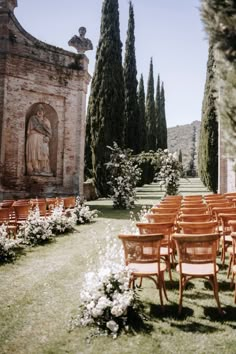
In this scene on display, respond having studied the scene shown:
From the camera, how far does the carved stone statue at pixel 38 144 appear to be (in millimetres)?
14961

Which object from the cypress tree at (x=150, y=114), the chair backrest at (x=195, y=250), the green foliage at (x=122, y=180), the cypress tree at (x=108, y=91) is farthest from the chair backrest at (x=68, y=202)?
the cypress tree at (x=150, y=114)

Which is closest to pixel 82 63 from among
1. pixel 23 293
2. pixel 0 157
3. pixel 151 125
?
pixel 0 157

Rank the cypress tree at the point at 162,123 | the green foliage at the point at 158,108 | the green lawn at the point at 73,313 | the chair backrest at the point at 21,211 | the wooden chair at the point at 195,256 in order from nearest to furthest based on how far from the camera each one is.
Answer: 1. the green lawn at the point at 73,313
2. the wooden chair at the point at 195,256
3. the chair backrest at the point at 21,211
4. the green foliage at the point at 158,108
5. the cypress tree at the point at 162,123

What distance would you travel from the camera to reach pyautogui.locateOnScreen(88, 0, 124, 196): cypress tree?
2062 centimetres

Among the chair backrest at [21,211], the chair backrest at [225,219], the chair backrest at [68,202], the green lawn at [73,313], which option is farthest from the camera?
the chair backrest at [68,202]

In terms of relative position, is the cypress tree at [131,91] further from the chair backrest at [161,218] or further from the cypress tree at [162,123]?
the chair backrest at [161,218]

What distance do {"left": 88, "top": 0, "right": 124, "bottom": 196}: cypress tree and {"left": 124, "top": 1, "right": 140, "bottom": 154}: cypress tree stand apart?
827 cm

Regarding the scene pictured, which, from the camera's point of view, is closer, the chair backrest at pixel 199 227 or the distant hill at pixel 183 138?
the chair backrest at pixel 199 227

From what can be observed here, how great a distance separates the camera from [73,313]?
459 cm

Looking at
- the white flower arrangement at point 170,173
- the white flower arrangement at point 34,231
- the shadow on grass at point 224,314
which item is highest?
the white flower arrangement at point 170,173

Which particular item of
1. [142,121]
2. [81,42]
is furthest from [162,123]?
[81,42]

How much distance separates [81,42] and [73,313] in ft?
48.5

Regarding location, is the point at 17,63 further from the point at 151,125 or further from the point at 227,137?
the point at 151,125

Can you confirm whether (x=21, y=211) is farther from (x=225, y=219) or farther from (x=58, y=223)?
(x=225, y=219)
